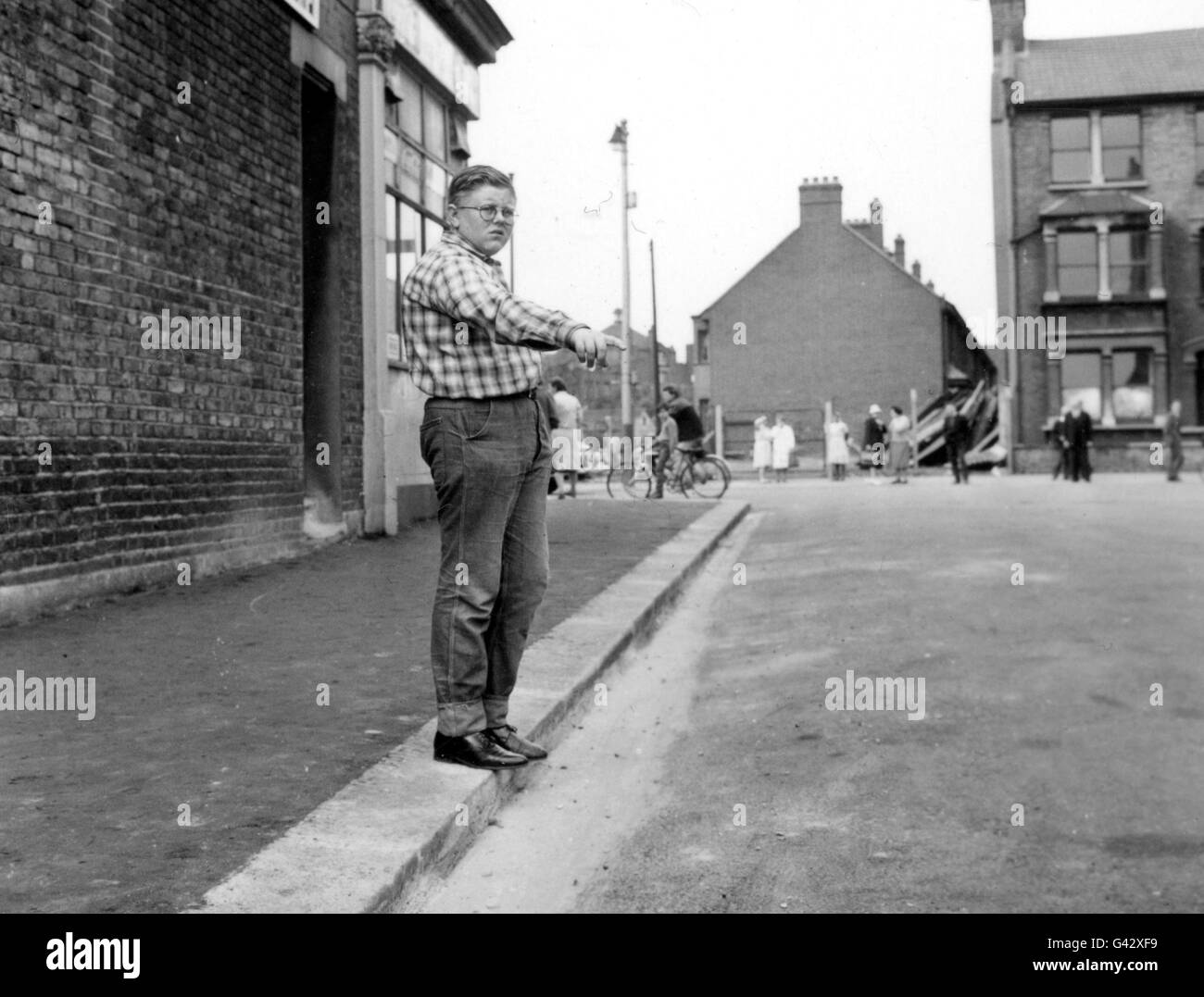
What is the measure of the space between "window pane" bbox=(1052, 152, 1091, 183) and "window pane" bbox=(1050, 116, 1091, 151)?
0.20m

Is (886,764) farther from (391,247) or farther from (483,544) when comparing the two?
(391,247)

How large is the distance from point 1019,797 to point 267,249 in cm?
763

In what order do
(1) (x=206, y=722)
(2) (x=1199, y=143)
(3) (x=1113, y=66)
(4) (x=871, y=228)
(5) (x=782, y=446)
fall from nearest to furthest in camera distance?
1. (1) (x=206, y=722)
2. (5) (x=782, y=446)
3. (2) (x=1199, y=143)
4. (3) (x=1113, y=66)
5. (4) (x=871, y=228)

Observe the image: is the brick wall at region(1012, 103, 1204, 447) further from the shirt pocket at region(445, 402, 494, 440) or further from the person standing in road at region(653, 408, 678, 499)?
the shirt pocket at region(445, 402, 494, 440)

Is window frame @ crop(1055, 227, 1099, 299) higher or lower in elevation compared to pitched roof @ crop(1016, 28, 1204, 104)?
lower

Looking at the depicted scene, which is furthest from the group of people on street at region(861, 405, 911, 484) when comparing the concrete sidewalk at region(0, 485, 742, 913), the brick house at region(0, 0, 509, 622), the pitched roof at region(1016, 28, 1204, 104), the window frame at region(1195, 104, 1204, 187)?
the concrete sidewalk at region(0, 485, 742, 913)

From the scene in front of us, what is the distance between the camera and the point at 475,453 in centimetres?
415

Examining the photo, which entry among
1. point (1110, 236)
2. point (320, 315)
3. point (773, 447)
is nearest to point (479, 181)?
A: point (320, 315)

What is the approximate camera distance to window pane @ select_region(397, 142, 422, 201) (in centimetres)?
1386

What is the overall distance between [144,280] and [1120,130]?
35.3 m

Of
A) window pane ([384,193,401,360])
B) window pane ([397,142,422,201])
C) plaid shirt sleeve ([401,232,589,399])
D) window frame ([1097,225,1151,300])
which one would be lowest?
plaid shirt sleeve ([401,232,589,399])

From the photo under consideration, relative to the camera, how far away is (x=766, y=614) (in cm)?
830

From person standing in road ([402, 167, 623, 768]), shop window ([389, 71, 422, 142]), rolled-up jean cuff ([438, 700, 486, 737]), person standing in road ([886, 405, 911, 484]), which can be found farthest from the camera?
person standing in road ([886, 405, 911, 484])

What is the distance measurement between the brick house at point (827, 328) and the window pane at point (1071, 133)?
12.7 m
